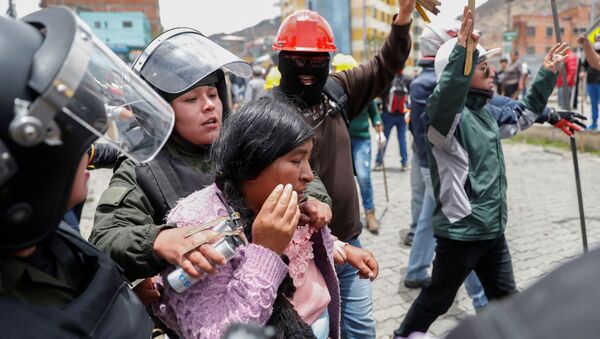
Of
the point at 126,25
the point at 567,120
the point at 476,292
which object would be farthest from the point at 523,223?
the point at 126,25

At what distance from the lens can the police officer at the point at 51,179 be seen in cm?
94

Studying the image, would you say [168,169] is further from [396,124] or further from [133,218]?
[396,124]

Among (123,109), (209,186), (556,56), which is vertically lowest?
(209,186)

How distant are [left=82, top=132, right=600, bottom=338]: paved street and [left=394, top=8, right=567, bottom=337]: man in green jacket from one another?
253mm

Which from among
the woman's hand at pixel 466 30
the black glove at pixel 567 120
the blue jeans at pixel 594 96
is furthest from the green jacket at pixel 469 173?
the blue jeans at pixel 594 96

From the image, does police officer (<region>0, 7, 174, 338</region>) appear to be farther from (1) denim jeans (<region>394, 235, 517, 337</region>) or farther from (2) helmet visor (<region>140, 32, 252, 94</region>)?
(1) denim jeans (<region>394, 235, 517, 337</region>)

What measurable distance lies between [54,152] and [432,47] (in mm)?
3314

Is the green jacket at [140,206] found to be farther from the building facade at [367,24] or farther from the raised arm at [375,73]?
the building facade at [367,24]

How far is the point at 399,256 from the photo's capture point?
4.96m

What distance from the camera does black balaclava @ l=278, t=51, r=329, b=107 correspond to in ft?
9.04

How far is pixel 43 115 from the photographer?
0.92 meters

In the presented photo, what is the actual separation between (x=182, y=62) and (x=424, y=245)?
9.23 ft

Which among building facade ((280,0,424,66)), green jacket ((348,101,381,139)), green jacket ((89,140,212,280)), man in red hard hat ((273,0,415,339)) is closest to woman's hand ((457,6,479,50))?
man in red hard hat ((273,0,415,339))

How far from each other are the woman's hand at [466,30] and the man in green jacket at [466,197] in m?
0.20
